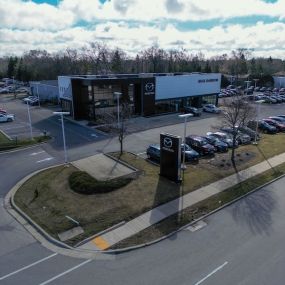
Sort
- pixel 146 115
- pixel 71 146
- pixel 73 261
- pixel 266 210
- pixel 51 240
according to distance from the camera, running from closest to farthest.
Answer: pixel 73 261, pixel 51 240, pixel 266 210, pixel 71 146, pixel 146 115

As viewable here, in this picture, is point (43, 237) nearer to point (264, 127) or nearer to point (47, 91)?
point (264, 127)

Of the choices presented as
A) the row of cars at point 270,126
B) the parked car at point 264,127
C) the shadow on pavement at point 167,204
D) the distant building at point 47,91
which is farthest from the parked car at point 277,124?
the distant building at point 47,91

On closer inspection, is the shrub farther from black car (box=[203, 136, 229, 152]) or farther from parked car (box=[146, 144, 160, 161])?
black car (box=[203, 136, 229, 152])

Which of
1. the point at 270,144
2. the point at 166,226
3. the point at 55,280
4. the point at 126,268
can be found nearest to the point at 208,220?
the point at 166,226

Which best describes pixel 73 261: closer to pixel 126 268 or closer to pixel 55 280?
pixel 55 280

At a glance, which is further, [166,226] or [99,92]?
[99,92]

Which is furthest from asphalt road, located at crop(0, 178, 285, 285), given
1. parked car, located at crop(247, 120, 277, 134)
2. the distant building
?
the distant building

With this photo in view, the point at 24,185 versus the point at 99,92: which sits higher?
the point at 99,92
